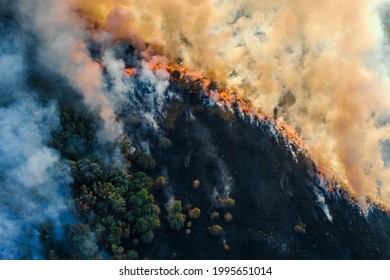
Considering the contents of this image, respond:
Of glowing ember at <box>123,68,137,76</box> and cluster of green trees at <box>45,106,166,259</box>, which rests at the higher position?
glowing ember at <box>123,68,137,76</box>

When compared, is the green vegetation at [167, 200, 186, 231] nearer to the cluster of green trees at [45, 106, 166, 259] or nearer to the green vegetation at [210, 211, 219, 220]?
the cluster of green trees at [45, 106, 166, 259]

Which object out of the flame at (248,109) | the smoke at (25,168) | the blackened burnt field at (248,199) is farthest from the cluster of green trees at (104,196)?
the flame at (248,109)

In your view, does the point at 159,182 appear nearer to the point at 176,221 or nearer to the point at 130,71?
the point at 176,221

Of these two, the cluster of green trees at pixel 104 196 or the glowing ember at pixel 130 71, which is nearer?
the cluster of green trees at pixel 104 196

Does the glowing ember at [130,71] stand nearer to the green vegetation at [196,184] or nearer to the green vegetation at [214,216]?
the green vegetation at [196,184]

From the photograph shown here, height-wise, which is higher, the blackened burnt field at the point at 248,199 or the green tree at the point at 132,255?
the blackened burnt field at the point at 248,199

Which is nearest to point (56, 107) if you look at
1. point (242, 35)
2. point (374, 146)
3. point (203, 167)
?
point (203, 167)

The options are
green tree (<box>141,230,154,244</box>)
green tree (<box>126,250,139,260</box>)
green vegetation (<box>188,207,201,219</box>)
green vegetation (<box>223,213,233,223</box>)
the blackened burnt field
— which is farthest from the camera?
green vegetation (<box>223,213,233,223</box>)

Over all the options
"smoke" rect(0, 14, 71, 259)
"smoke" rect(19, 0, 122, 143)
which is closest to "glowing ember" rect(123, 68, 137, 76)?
"smoke" rect(19, 0, 122, 143)

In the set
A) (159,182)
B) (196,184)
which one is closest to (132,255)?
(159,182)

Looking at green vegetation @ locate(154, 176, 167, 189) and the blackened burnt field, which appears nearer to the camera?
the blackened burnt field

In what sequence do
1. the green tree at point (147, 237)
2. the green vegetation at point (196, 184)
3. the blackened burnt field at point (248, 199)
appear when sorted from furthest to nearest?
the green vegetation at point (196, 184) < the blackened burnt field at point (248, 199) < the green tree at point (147, 237)
